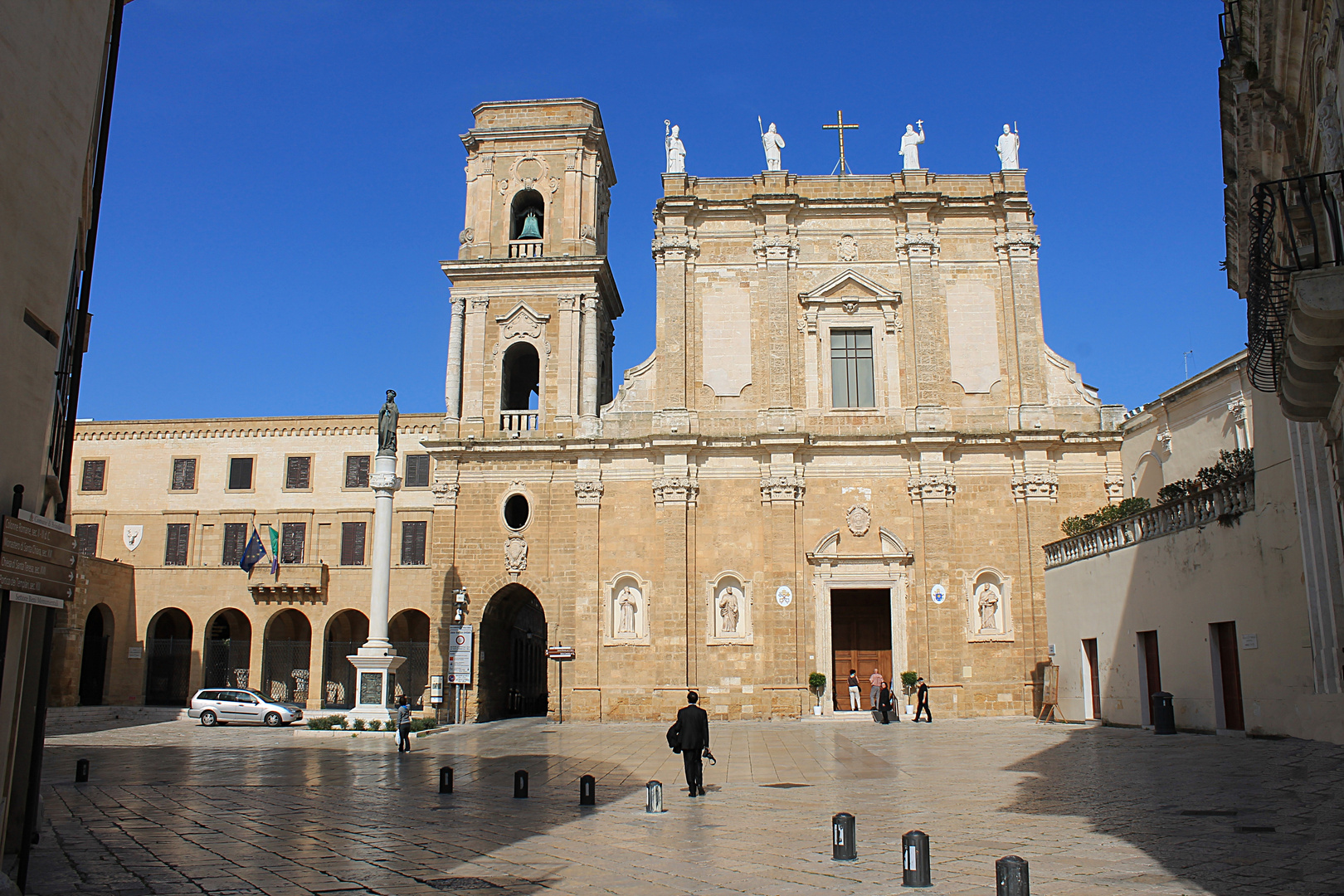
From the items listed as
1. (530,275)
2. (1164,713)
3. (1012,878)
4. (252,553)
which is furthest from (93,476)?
(1012,878)

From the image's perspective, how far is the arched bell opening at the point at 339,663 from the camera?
3819 centimetres

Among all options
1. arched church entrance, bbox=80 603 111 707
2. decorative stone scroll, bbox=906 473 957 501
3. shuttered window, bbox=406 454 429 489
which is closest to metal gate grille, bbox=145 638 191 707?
arched church entrance, bbox=80 603 111 707

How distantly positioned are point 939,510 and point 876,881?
2144 centimetres

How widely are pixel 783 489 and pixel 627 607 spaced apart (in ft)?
17.9

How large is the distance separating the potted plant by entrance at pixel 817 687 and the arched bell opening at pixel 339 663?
60.7 ft

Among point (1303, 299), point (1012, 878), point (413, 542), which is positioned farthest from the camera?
point (413, 542)

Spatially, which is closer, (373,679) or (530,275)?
(373,679)

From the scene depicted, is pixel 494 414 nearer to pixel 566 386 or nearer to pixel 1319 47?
pixel 566 386

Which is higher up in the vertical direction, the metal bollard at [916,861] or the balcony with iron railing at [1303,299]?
the balcony with iron railing at [1303,299]

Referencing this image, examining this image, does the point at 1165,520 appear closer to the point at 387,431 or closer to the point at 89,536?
the point at 387,431

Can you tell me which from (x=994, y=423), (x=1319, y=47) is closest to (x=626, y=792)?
(x=1319, y=47)

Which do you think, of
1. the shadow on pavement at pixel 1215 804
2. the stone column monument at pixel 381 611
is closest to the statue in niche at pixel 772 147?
the stone column monument at pixel 381 611

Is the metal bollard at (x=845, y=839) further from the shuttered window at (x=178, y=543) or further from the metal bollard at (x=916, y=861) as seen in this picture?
the shuttered window at (x=178, y=543)

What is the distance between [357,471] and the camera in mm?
39719
